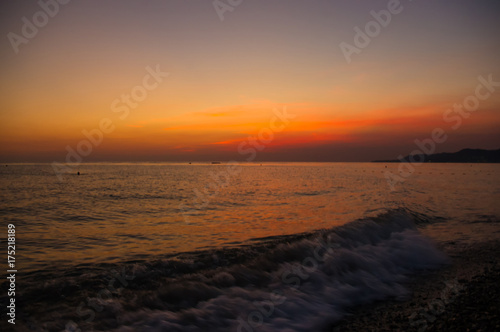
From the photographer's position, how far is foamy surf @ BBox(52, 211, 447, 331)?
690 cm

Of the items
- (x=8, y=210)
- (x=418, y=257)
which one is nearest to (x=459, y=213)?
(x=418, y=257)

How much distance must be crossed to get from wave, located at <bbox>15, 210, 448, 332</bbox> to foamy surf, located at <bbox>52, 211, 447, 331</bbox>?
0.9 inches

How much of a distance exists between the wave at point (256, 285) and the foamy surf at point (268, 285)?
23 mm

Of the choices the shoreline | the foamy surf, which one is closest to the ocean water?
the foamy surf

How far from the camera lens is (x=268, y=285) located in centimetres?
905

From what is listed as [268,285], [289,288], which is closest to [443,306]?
[289,288]

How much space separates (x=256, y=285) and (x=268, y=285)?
0.38m

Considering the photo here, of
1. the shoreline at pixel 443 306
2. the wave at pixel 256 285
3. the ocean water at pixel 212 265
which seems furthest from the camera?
the ocean water at pixel 212 265

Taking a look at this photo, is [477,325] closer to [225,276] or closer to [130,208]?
[225,276]

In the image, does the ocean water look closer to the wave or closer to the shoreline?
the wave

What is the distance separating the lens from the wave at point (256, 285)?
689cm

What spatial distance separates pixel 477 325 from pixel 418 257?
6.92m

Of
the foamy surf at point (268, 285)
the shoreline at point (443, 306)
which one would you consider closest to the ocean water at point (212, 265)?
the foamy surf at point (268, 285)

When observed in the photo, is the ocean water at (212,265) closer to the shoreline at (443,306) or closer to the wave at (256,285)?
the wave at (256,285)
